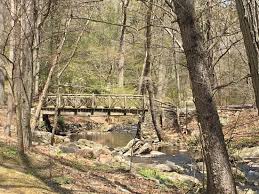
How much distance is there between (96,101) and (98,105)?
0.31 metres

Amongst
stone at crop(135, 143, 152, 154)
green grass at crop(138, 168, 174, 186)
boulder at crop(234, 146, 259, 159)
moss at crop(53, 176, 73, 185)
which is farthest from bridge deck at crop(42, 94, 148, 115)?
moss at crop(53, 176, 73, 185)

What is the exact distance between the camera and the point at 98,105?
3072 centimetres

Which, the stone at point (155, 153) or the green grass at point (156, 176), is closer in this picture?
the green grass at point (156, 176)

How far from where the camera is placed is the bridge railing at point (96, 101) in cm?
2927

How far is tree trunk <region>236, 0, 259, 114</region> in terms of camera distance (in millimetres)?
3086

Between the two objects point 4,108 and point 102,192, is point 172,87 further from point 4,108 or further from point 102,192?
point 102,192

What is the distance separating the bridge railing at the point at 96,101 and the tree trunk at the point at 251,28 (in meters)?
25.4

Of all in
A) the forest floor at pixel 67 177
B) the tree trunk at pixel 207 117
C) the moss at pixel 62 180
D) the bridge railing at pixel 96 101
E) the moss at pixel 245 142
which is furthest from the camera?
the bridge railing at pixel 96 101

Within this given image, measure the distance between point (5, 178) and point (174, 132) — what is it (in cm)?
2197

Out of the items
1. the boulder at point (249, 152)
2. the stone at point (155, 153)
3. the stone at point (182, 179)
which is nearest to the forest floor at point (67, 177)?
the stone at point (182, 179)

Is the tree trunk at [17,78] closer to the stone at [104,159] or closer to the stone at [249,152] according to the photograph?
the stone at [104,159]

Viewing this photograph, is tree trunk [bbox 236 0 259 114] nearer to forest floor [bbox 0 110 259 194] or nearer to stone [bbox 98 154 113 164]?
forest floor [bbox 0 110 259 194]

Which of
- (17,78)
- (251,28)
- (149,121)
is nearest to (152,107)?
(149,121)

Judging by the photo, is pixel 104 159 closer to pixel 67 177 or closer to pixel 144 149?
pixel 67 177
